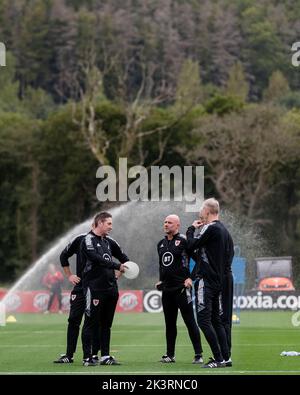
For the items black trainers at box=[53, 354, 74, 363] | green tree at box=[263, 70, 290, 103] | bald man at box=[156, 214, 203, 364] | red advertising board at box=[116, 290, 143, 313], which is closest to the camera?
bald man at box=[156, 214, 203, 364]

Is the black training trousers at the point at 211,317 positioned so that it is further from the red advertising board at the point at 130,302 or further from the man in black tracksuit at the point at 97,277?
the red advertising board at the point at 130,302

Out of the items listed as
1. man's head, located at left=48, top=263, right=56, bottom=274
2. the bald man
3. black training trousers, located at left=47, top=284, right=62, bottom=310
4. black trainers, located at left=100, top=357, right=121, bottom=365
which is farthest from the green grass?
black training trousers, located at left=47, top=284, right=62, bottom=310

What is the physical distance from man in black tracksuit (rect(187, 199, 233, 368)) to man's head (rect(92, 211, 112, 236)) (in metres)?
1.41

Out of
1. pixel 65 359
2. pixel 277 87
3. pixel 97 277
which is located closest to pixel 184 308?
pixel 97 277

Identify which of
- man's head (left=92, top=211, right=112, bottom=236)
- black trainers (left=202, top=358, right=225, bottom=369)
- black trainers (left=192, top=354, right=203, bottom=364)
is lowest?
black trainers (left=202, top=358, right=225, bottom=369)

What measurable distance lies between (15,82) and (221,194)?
99.0 meters

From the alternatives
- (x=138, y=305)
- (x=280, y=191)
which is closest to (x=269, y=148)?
(x=280, y=191)

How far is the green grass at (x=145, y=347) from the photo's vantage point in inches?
728

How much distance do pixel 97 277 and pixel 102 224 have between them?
829 millimetres

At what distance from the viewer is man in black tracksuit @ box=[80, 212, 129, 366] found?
19.2 m

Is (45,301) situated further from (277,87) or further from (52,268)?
(277,87)

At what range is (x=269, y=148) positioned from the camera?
7700 centimetres

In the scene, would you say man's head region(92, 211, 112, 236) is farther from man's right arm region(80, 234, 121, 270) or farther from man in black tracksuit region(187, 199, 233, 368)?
man in black tracksuit region(187, 199, 233, 368)

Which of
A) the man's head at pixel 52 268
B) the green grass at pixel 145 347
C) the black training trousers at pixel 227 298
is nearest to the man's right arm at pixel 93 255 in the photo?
the green grass at pixel 145 347
